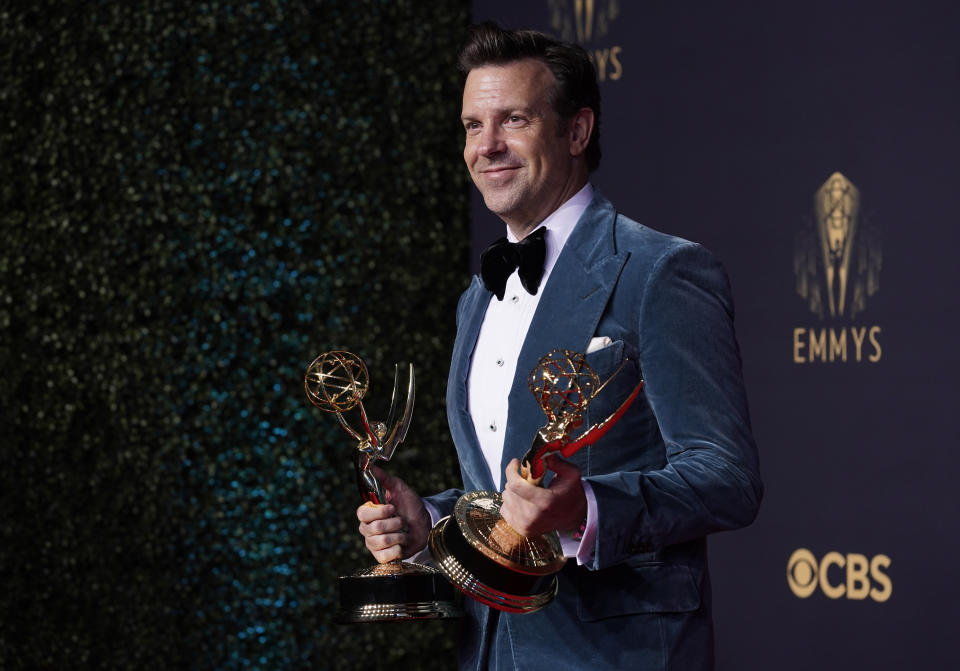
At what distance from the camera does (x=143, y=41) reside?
3.23 m

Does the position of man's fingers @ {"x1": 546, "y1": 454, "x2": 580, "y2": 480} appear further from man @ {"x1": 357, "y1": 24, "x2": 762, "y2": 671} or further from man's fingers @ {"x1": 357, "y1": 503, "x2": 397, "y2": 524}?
man's fingers @ {"x1": 357, "y1": 503, "x2": 397, "y2": 524}

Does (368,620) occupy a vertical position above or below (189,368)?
below

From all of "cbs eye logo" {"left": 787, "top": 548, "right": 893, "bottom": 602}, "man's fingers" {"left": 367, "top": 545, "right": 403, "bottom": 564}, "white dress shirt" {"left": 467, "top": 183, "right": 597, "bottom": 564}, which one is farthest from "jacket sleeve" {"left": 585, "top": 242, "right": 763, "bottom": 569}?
"cbs eye logo" {"left": 787, "top": 548, "right": 893, "bottom": 602}

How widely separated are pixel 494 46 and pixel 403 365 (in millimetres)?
1827

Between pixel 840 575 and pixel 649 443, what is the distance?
1.40m

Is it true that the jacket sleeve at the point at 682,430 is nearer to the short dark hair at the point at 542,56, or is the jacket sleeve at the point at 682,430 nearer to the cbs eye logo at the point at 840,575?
the short dark hair at the point at 542,56

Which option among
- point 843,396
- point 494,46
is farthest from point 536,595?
point 843,396

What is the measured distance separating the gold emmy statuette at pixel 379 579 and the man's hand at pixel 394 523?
2 cm

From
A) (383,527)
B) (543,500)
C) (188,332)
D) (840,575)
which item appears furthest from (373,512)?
(188,332)

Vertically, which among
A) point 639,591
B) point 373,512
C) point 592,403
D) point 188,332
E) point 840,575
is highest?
point 188,332

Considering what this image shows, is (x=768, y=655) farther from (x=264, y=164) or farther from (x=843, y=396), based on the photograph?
(x=264, y=164)

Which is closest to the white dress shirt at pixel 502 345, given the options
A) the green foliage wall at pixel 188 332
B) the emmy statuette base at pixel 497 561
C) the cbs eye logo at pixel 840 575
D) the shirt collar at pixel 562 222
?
the shirt collar at pixel 562 222

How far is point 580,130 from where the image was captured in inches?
62.8

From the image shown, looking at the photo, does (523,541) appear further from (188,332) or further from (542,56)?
(188,332)
